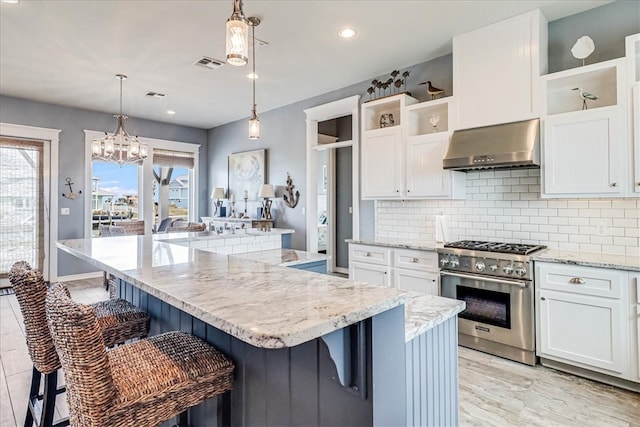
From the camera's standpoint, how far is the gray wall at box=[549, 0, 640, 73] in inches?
112

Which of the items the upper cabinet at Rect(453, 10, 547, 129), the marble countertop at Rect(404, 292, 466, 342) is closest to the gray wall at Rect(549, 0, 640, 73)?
the upper cabinet at Rect(453, 10, 547, 129)

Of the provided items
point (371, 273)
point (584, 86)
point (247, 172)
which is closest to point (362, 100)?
point (371, 273)

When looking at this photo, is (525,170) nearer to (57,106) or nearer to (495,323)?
(495,323)

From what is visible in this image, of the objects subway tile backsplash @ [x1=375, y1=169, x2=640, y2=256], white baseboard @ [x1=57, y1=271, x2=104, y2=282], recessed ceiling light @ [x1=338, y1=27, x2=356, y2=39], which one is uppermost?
recessed ceiling light @ [x1=338, y1=27, x2=356, y2=39]

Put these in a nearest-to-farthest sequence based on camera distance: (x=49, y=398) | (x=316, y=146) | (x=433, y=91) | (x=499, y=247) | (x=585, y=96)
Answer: (x=49, y=398) < (x=585, y=96) < (x=499, y=247) < (x=433, y=91) < (x=316, y=146)

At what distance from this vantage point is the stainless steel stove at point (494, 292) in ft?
9.07

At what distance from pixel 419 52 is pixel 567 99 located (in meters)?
1.51

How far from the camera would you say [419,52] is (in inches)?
150

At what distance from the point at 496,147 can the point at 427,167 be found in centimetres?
75

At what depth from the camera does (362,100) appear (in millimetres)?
4727

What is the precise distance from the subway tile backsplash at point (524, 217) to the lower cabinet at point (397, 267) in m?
0.61

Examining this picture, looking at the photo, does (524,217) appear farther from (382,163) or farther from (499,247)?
(382,163)

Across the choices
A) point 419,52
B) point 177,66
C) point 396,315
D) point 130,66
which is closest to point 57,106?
point 130,66

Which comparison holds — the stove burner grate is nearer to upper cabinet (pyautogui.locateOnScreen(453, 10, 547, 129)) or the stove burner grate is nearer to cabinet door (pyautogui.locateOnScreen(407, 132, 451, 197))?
cabinet door (pyautogui.locateOnScreen(407, 132, 451, 197))
